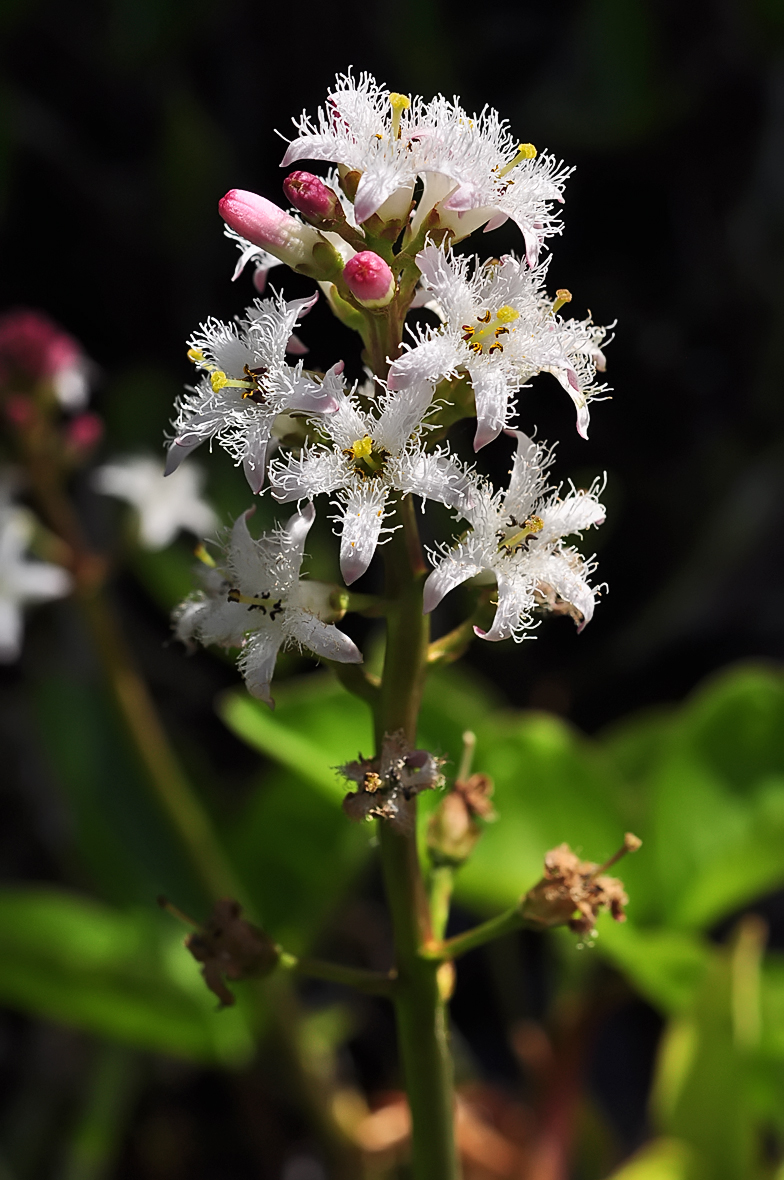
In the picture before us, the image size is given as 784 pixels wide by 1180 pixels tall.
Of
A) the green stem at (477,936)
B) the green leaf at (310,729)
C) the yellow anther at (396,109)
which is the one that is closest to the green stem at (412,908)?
the green stem at (477,936)

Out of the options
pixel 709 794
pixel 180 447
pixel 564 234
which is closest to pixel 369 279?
pixel 180 447

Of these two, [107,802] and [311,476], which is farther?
[107,802]

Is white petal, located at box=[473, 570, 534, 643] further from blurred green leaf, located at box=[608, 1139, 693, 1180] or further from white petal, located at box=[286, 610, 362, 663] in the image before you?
blurred green leaf, located at box=[608, 1139, 693, 1180]

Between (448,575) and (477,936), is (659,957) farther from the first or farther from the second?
(448,575)

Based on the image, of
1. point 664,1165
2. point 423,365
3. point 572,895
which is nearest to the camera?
point 423,365

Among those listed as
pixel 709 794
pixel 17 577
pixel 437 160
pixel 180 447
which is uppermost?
pixel 17 577

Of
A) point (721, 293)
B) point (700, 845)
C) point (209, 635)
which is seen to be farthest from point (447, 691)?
point (721, 293)

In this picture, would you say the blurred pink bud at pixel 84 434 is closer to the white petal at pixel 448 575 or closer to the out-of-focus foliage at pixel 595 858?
the out-of-focus foliage at pixel 595 858
